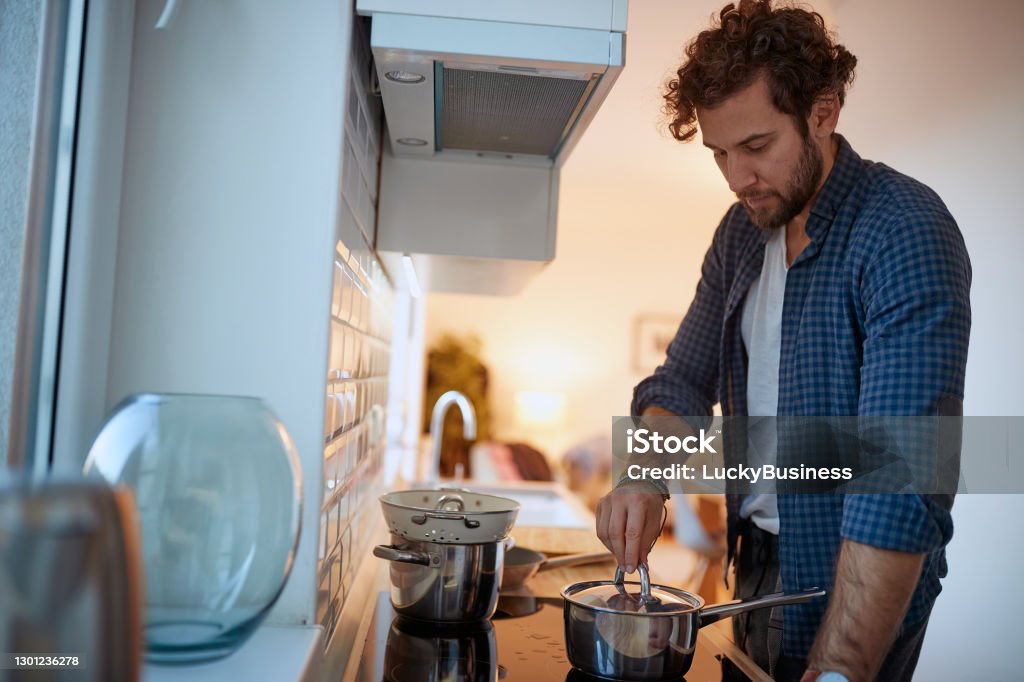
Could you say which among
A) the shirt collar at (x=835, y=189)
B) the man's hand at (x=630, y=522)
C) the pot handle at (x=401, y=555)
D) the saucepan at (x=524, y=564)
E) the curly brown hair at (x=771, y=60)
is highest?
the curly brown hair at (x=771, y=60)

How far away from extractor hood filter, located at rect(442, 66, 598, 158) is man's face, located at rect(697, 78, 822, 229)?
0.27 m

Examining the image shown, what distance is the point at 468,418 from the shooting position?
2746 millimetres

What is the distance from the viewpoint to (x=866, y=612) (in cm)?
109

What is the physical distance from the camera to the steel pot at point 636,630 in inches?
40.1

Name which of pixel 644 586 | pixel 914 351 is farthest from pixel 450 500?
pixel 914 351

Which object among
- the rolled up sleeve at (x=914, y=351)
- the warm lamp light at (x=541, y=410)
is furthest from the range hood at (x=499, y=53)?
the warm lamp light at (x=541, y=410)

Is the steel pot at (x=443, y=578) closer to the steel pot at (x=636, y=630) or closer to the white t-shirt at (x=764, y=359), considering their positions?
the steel pot at (x=636, y=630)

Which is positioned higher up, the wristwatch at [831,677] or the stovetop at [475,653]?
the wristwatch at [831,677]

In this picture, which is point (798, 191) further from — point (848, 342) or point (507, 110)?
point (507, 110)

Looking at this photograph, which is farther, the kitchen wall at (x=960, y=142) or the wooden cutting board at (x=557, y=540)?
the kitchen wall at (x=960, y=142)

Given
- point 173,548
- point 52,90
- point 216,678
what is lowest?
point 216,678

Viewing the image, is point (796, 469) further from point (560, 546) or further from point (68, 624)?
point (68, 624)

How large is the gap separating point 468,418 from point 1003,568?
1830 mm

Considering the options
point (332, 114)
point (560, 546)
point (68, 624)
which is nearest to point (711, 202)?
point (560, 546)
